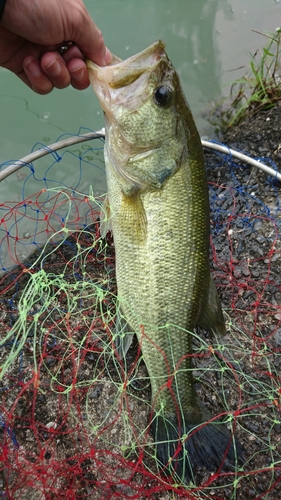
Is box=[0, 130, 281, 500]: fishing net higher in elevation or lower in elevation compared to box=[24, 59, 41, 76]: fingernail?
lower

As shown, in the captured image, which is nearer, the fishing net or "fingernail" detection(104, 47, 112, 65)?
the fishing net

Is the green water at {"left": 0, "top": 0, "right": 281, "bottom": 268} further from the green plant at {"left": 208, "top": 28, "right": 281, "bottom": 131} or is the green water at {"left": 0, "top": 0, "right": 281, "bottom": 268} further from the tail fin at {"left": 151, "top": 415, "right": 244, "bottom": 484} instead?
the tail fin at {"left": 151, "top": 415, "right": 244, "bottom": 484}

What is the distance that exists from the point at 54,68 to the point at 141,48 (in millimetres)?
2761

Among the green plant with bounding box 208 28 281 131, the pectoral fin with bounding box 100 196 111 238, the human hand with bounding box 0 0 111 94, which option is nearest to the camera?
the human hand with bounding box 0 0 111 94

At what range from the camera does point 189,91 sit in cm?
429

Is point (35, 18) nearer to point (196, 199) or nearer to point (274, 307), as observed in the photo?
point (196, 199)

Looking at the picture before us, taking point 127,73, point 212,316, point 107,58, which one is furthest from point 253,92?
point 212,316

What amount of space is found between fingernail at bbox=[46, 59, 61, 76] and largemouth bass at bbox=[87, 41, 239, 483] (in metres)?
0.17

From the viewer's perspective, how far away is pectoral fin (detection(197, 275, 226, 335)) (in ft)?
7.06

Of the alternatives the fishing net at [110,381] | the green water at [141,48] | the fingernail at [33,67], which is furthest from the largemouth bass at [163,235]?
the green water at [141,48]

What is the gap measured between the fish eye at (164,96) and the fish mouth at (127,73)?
0.08 m

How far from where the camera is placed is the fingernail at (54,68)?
2.03 metres

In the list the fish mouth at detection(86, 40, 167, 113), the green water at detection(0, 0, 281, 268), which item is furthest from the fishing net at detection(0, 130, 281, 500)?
the green water at detection(0, 0, 281, 268)

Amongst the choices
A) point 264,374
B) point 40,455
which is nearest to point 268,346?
point 264,374
